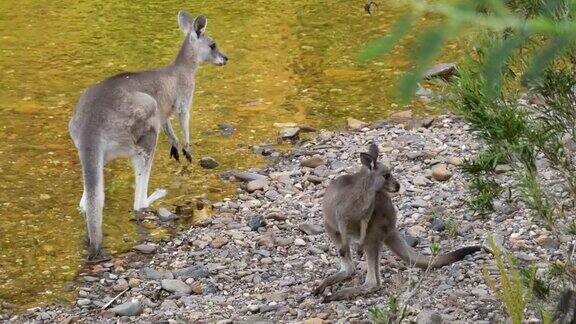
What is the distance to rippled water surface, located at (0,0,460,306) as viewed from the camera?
6.80 m

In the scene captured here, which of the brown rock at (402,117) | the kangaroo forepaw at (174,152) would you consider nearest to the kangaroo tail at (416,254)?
the kangaroo forepaw at (174,152)

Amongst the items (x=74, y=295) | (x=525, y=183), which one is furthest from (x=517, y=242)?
(x=74, y=295)

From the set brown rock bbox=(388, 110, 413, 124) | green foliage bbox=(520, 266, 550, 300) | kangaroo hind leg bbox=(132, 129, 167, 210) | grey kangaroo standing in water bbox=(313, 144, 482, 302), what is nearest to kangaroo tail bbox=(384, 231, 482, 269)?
grey kangaroo standing in water bbox=(313, 144, 482, 302)

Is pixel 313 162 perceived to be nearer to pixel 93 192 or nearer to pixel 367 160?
pixel 93 192

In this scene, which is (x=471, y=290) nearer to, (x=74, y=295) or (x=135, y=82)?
(x=74, y=295)

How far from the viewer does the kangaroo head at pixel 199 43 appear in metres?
8.24

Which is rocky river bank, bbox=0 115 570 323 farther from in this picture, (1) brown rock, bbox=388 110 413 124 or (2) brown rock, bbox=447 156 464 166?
(1) brown rock, bbox=388 110 413 124

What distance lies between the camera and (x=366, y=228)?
17.3 feet

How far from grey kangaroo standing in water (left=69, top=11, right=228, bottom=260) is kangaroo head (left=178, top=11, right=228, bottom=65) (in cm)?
21

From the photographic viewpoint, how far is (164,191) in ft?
24.2

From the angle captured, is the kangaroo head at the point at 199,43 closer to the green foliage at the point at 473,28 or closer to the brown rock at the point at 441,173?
the brown rock at the point at 441,173

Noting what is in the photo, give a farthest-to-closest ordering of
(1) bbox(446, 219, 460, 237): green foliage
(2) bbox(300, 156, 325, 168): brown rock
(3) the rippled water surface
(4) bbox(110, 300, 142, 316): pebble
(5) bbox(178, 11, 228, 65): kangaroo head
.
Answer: (5) bbox(178, 11, 228, 65): kangaroo head
(2) bbox(300, 156, 325, 168): brown rock
(3) the rippled water surface
(1) bbox(446, 219, 460, 237): green foliage
(4) bbox(110, 300, 142, 316): pebble

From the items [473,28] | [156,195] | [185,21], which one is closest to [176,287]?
[156,195]

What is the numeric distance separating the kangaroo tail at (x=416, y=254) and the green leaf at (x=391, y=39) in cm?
322
